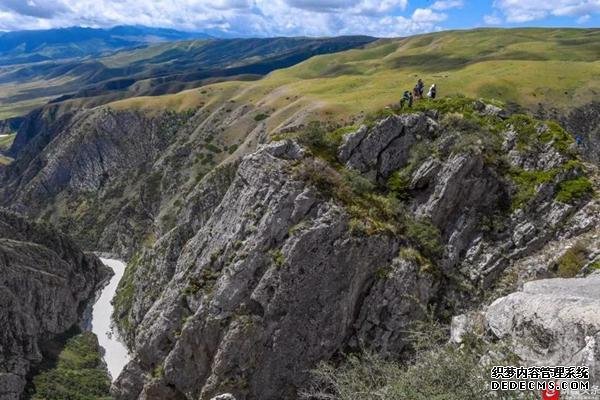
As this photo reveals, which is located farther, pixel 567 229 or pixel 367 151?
pixel 367 151

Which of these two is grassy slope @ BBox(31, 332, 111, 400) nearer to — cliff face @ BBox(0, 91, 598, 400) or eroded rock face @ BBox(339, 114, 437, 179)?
cliff face @ BBox(0, 91, 598, 400)

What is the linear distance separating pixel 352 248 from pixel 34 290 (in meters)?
68.6

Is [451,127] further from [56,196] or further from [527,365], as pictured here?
[56,196]

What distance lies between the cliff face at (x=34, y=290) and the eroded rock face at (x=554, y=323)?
58.4 metres

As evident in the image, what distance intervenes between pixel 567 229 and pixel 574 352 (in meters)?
19.5

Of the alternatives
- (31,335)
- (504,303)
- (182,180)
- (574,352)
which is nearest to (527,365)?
(574,352)

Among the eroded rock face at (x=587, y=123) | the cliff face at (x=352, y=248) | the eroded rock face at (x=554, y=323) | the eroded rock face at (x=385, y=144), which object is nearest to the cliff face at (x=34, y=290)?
the cliff face at (x=352, y=248)

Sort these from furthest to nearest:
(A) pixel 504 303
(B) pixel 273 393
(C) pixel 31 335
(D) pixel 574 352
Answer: (C) pixel 31 335 → (B) pixel 273 393 → (A) pixel 504 303 → (D) pixel 574 352

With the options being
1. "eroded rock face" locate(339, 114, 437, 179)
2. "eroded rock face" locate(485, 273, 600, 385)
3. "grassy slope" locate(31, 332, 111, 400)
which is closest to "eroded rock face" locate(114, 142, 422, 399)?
"eroded rock face" locate(339, 114, 437, 179)

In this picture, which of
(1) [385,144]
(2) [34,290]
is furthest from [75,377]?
(1) [385,144]

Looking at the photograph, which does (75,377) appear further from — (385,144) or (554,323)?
(554,323)

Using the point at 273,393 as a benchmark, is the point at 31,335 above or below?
below

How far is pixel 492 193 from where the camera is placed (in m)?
39.8

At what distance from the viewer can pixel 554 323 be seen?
20000 mm
